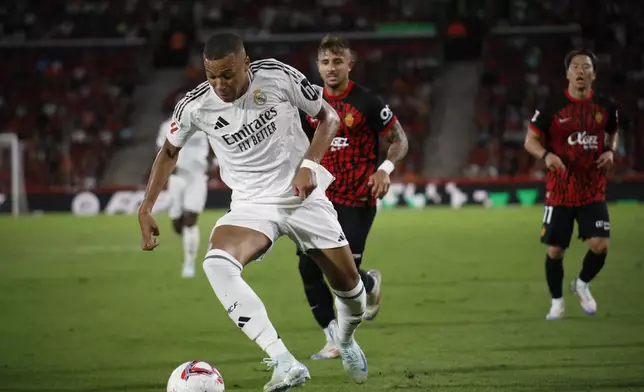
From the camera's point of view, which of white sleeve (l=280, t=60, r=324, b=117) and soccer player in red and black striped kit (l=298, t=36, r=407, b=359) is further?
soccer player in red and black striped kit (l=298, t=36, r=407, b=359)

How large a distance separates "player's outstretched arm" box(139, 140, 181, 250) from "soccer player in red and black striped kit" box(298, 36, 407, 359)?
174cm

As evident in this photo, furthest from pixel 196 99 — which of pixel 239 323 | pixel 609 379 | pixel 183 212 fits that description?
pixel 183 212

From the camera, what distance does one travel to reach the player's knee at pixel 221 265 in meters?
5.43

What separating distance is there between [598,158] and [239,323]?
468 centimetres

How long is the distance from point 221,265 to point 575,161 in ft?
15.0

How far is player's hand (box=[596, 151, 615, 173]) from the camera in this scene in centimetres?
874

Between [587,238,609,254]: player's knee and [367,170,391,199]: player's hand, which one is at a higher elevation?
[367,170,391,199]: player's hand

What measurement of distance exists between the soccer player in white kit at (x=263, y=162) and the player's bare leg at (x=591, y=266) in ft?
11.9

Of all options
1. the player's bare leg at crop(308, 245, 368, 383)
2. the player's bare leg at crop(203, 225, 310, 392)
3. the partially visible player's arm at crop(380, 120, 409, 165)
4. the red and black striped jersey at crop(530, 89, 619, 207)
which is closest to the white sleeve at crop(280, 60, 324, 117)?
the player's bare leg at crop(308, 245, 368, 383)

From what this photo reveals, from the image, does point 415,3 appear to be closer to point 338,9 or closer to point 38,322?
point 338,9

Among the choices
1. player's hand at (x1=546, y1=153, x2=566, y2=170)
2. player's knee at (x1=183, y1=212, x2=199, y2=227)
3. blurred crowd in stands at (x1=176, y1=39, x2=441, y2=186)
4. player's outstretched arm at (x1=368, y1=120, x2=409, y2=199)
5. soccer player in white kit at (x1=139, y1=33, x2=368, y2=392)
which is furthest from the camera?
blurred crowd in stands at (x1=176, y1=39, x2=441, y2=186)

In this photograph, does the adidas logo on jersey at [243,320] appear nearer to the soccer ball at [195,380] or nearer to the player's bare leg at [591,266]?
the soccer ball at [195,380]

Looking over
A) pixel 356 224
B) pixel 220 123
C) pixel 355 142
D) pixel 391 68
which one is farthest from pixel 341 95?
pixel 391 68

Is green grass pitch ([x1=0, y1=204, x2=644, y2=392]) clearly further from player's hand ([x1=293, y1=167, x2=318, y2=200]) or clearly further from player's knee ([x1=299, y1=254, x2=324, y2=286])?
player's hand ([x1=293, y1=167, x2=318, y2=200])
